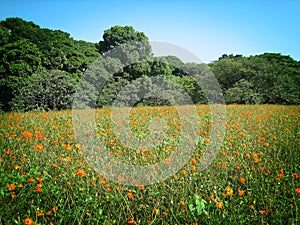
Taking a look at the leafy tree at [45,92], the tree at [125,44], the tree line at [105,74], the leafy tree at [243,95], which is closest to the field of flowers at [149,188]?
the leafy tree at [45,92]

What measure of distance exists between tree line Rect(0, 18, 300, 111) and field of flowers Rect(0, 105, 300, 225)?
7673 mm

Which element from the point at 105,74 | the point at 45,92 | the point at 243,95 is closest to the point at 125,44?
the point at 105,74

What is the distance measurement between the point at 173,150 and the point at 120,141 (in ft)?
3.48

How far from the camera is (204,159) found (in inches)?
154

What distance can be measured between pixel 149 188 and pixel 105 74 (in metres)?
13.6

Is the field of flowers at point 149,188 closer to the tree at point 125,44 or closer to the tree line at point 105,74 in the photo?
the tree line at point 105,74

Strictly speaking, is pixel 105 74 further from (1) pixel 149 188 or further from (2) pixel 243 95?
(1) pixel 149 188

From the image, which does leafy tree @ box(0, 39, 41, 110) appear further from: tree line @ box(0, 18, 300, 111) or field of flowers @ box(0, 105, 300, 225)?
field of flowers @ box(0, 105, 300, 225)

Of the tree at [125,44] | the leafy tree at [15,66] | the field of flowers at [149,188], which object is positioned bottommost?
the field of flowers at [149,188]

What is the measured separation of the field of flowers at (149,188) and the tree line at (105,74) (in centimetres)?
767

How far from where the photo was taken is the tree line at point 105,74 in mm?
12508

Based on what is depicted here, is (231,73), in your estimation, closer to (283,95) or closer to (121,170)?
(283,95)

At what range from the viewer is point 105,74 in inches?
621

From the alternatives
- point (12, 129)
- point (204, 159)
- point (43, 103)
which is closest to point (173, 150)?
point (204, 159)
